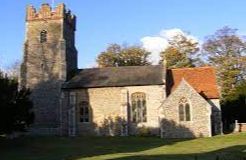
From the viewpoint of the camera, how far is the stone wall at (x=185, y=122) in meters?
43.8

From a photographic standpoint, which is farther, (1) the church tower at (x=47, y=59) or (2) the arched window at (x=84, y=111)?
(1) the church tower at (x=47, y=59)

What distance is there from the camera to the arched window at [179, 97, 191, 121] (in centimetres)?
4428

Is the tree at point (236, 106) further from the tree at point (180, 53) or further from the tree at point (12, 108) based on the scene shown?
the tree at point (12, 108)

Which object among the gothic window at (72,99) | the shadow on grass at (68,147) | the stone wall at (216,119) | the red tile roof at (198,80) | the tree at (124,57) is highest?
the tree at (124,57)

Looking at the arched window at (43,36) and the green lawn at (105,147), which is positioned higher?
the arched window at (43,36)

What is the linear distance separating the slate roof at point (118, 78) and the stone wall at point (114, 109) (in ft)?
1.66

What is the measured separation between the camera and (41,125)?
4975 centimetres

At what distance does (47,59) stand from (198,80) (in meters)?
16.5

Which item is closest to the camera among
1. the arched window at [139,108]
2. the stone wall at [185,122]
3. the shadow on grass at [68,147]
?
the shadow on grass at [68,147]

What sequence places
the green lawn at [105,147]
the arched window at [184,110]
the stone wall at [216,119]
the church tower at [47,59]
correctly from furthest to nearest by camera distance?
→ the church tower at [47,59], the stone wall at [216,119], the arched window at [184,110], the green lawn at [105,147]

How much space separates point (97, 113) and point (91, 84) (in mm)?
3059

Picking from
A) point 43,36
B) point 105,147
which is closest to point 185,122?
point 105,147

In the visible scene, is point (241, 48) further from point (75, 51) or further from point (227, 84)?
Result: point (75, 51)

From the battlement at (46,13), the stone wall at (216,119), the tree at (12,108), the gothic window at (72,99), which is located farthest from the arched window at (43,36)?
the stone wall at (216,119)
